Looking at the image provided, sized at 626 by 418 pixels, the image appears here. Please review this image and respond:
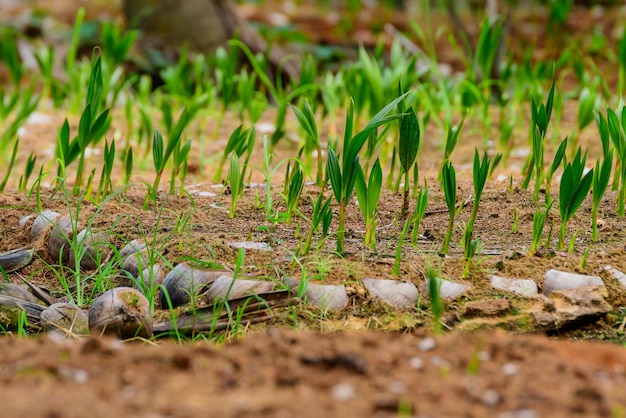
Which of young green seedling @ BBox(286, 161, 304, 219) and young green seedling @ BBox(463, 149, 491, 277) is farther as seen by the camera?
young green seedling @ BBox(286, 161, 304, 219)

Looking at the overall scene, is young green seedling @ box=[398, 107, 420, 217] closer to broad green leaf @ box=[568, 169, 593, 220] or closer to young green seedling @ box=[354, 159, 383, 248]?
young green seedling @ box=[354, 159, 383, 248]

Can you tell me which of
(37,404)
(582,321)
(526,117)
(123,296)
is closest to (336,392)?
(37,404)

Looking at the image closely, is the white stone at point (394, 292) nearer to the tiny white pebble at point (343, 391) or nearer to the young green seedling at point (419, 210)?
the young green seedling at point (419, 210)

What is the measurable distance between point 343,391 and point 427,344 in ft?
0.84

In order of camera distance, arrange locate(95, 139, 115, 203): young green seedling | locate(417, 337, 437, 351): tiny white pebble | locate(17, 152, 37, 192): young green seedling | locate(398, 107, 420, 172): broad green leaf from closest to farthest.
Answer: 1. locate(417, 337, 437, 351): tiny white pebble
2. locate(398, 107, 420, 172): broad green leaf
3. locate(95, 139, 115, 203): young green seedling
4. locate(17, 152, 37, 192): young green seedling

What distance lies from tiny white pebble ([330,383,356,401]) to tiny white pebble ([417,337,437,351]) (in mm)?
214

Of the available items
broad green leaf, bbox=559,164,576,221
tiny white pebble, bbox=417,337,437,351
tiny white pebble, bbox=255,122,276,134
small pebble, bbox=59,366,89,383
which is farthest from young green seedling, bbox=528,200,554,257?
tiny white pebble, bbox=255,122,276,134

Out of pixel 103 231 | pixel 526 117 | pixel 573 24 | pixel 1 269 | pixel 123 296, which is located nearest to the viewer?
pixel 123 296

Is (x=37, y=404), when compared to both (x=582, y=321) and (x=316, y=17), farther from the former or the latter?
(x=316, y=17)

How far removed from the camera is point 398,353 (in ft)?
4.64

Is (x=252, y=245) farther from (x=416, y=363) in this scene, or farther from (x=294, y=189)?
(x=416, y=363)

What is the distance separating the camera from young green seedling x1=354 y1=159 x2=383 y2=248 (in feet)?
7.65

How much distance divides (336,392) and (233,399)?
0.51 ft

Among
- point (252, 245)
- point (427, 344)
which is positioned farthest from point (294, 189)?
point (427, 344)
